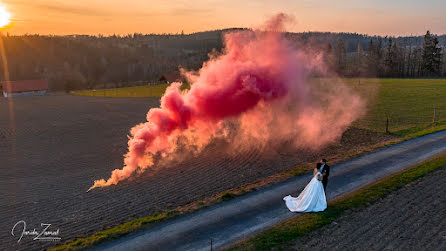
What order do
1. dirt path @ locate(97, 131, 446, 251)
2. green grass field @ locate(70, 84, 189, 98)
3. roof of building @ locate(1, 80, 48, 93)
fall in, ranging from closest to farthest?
dirt path @ locate(97, 131, 446, 251) < green grass field @ locate(70, 84, 189, 98) < roof of building @ locate(1, 80, 48, 93)

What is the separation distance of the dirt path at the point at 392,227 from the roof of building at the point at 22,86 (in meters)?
110

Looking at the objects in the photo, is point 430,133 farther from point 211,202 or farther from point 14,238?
point 14,238

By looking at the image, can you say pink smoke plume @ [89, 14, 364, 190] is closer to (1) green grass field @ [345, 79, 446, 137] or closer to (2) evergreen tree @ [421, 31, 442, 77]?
(1) green grass field @ [345, 79, 446, 137]

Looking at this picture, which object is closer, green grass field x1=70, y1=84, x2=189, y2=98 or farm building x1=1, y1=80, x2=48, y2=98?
green grass field x1=70, y1=84, x2=189, y2=98

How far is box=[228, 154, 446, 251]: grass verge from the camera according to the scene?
41.6 feet

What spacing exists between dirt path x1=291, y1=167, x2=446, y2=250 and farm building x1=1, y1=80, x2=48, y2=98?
109m

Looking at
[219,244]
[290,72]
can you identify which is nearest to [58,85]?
[290,72]

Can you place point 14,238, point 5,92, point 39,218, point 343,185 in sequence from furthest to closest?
point 5,92 → point 343,185 → point 39,218 → point 14,238

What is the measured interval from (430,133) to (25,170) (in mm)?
38798

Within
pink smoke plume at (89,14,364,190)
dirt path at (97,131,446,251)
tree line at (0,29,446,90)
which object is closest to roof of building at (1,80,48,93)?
tree line at (0,29,446,90)

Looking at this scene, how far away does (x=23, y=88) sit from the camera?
99.6m

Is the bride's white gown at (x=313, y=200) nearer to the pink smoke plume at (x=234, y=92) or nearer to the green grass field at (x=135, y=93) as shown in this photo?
the pink smoke plume at (x=234, y=92)

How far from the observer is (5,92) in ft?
309

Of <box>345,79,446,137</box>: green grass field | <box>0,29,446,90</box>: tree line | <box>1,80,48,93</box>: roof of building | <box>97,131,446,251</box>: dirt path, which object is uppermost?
<box>0,29,446,90</box>: tree line
